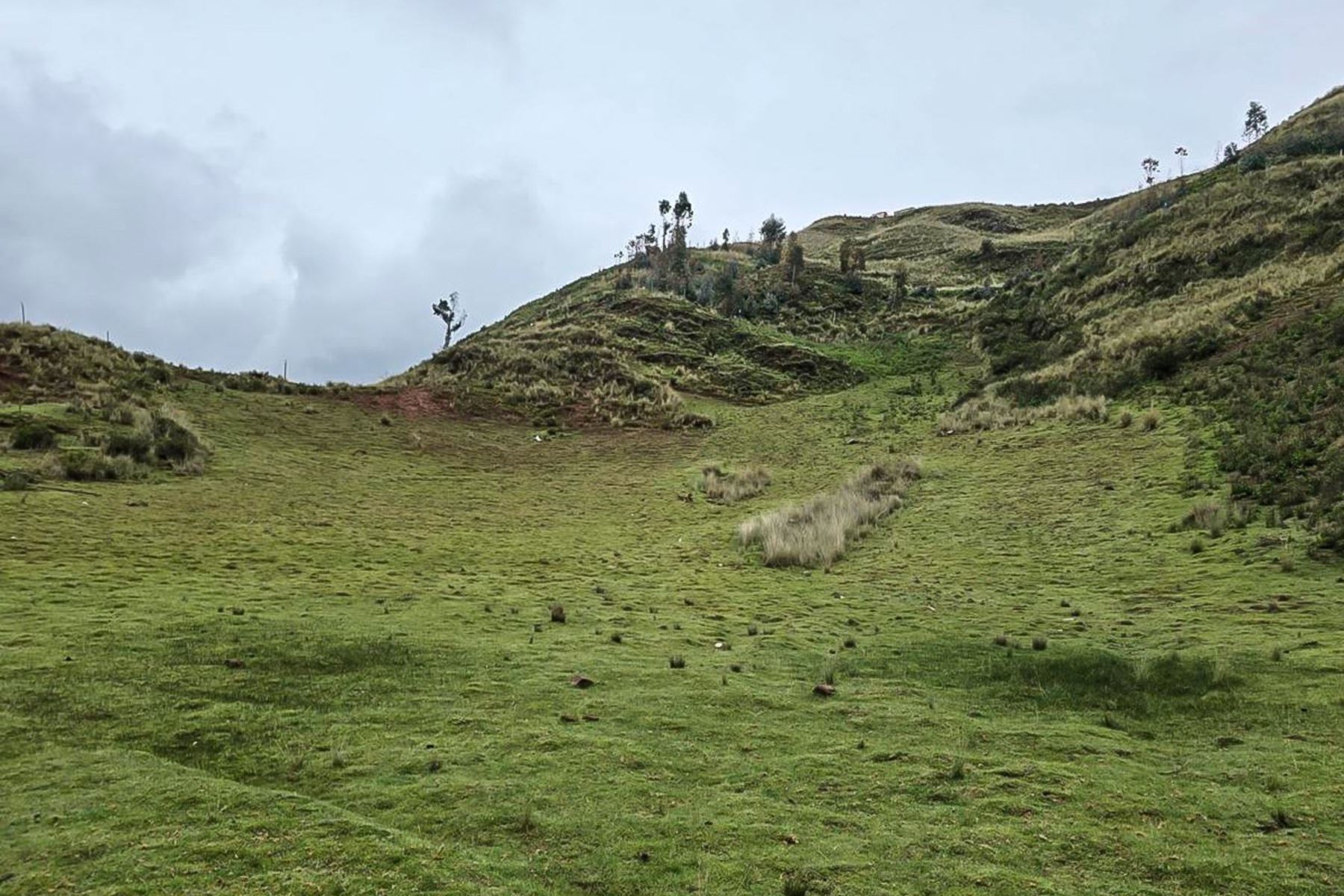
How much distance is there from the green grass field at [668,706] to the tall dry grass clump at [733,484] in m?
8.72

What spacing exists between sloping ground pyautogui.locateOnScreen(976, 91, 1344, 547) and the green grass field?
2.44 meters

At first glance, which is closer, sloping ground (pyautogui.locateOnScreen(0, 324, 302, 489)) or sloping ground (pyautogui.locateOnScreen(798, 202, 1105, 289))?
sloping ground (pyautogui.locateOnScreen(0, 324, 302, 489))

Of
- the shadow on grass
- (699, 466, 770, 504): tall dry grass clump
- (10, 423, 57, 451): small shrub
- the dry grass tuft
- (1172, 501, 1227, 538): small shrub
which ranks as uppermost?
(10, 423, 57, 451): small shrub

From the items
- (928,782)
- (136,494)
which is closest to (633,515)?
(136,494)

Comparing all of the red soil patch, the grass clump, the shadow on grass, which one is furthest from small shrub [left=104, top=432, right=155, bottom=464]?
the grass clump

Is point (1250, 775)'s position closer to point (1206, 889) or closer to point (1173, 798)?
point (1173, 798)

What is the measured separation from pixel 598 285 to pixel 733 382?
2356 inches

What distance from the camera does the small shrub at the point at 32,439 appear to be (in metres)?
25.8

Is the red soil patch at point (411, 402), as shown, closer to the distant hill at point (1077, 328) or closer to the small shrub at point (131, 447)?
the distant hill at point (1077, 328)

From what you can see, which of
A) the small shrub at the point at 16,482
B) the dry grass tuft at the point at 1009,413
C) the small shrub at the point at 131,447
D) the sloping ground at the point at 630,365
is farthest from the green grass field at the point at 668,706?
the sloping ground at the point at 630,365

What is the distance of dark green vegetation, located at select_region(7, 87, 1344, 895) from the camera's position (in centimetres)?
712

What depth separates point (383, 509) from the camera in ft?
88.3

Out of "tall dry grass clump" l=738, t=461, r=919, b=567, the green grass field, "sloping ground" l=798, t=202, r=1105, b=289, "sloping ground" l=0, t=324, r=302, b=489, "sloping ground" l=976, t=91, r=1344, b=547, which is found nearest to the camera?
the green grass field

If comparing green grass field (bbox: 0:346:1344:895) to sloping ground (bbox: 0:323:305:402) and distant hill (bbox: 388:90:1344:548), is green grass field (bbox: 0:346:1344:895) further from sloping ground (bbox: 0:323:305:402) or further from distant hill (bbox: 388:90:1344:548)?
sloping ground (bbox: 0:323:305:402)
